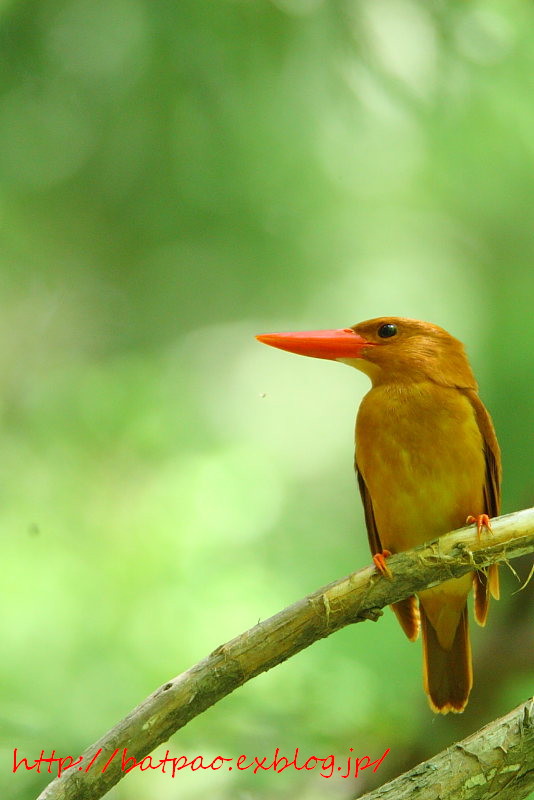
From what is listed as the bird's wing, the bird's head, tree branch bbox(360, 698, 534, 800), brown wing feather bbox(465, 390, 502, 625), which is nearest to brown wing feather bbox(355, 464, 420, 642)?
the bird's wing

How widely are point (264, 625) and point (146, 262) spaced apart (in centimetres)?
282

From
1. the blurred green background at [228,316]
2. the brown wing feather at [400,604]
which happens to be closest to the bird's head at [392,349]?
the brown wing feather at [400,604]

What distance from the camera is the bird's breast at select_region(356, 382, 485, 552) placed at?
97.8 inches

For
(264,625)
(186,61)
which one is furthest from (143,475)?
(264,625)

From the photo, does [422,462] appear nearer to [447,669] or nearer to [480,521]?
[480,521]

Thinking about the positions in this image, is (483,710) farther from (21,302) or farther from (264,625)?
(21,302)

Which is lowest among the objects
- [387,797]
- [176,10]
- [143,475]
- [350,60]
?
[387,797]

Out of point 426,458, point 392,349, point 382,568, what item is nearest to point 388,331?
point 392,349

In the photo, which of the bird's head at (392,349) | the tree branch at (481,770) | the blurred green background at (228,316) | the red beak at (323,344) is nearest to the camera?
the tree branch at (481,770)

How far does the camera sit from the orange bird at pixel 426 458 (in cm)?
249

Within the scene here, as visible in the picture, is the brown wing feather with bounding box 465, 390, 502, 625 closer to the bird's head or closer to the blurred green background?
the bird's head

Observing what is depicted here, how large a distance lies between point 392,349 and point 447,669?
0.93 meters

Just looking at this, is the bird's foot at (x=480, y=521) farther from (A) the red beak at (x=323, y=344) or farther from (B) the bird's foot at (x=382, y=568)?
(A) the red beak at (x=323, y=344)

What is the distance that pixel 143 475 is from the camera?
12.5ft
